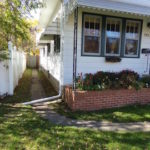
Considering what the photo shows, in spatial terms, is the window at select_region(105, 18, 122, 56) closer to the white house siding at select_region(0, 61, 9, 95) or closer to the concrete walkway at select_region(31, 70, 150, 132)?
the concrete walkway at select_region(31, 70, 150, 132)

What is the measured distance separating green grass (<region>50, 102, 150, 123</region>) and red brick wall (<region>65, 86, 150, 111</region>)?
0.21 metres

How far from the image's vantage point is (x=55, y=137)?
11.0 ft

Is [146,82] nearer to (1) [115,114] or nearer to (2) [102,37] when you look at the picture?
(1) [115,114]

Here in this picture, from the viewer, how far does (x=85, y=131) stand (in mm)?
3674

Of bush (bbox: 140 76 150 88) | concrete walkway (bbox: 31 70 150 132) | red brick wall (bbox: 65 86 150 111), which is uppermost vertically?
bush (bbox: 140 76 150 88)

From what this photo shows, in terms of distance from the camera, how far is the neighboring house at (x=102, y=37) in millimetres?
6007

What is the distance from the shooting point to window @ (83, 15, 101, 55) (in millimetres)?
6359

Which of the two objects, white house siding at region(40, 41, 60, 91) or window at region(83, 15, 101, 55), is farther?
white house siding at region(40, 41, 60, 91)

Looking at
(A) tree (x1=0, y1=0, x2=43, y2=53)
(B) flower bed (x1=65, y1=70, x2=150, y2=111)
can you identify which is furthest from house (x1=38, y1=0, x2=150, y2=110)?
(A) tree (x1=0, y1=0, x2=43, y2=53)

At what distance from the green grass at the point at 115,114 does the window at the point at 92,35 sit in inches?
94.6

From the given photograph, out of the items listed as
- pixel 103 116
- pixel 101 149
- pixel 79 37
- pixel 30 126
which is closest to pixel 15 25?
pixel 79 37

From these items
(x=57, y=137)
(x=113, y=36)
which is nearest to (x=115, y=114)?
(x=57, y=137)

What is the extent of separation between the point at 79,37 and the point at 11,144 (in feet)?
14.3

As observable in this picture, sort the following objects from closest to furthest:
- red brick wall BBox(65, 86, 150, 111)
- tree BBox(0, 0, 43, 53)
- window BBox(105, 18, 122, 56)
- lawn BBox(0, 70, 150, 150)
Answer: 1. lawn BBox(0, 70, 150, 150)
2. red brick wall BBox(65, 86, 150, 111)
3. tree BBox(0, 0, 43, 53)
4. window BBox(105, 18, 122, 56)
